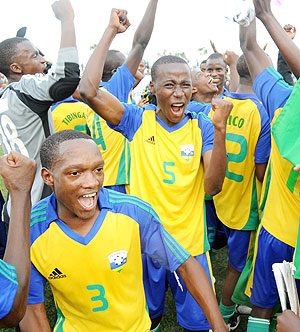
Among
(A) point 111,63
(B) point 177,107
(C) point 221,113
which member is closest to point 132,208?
(C) point 221,113

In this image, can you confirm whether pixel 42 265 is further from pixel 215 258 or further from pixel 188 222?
pixel 215 258

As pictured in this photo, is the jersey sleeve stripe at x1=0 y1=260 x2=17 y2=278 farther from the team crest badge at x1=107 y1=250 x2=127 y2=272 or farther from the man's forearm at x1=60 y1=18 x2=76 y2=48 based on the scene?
the man's forearm at x1=60 y1=18 x2=76 y2=48

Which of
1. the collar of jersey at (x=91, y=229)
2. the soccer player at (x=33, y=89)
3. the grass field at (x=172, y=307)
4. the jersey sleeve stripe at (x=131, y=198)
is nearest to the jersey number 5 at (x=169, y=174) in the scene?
the jersey sleeve stripe at (x=131, y=198)

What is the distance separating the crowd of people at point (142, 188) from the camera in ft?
6.93

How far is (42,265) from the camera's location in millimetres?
2135

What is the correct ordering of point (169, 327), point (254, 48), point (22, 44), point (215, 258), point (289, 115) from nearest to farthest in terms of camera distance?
point (289, 115), point (254, 48), point (22, 44), point (169, 327), point (215, 258)

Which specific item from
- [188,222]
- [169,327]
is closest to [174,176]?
[188,222]

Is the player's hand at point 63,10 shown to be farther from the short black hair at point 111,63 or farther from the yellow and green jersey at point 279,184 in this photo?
the short black hair at point 111,63

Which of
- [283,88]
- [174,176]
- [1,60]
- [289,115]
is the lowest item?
[174,176]

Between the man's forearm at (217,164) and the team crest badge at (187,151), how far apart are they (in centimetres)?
22

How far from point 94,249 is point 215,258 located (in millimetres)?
3761

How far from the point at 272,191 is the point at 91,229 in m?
1.33

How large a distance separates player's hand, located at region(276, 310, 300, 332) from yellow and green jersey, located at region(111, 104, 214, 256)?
1.11 m

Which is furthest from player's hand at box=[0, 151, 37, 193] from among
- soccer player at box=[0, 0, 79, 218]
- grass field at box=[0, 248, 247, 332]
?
grass field at box=[0, 248, 247, 332]
